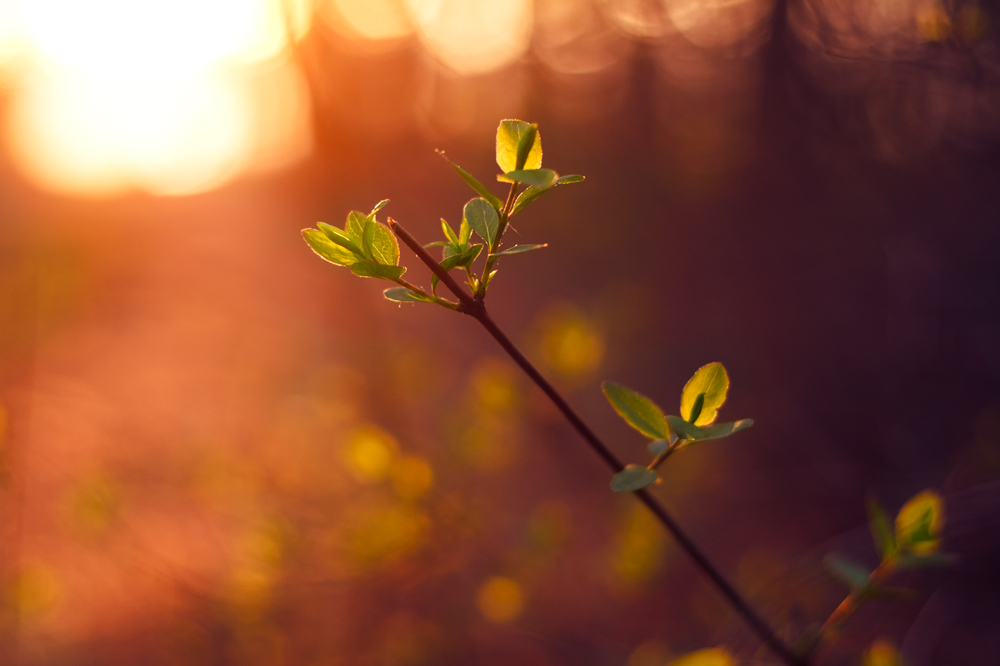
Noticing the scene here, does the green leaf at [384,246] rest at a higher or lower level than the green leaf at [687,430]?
higher

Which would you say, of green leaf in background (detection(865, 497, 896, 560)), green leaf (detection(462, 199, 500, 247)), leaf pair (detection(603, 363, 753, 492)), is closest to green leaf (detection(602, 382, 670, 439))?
leaf pair (detection(603, 363, 753, 492))

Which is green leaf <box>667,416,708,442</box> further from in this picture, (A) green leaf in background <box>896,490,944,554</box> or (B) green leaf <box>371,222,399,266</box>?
(A) green leaf in background <box>896,490,944,554</box>

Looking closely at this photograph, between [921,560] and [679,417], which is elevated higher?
[679,417]

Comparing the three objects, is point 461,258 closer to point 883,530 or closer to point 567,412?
point 567,412

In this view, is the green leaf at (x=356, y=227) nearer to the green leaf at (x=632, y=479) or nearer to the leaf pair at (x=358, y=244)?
the leaf pair at (x=358, y=244)

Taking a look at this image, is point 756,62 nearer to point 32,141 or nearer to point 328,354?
point 328,354

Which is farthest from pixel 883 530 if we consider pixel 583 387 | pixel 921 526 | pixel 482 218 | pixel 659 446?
pixel 583 387

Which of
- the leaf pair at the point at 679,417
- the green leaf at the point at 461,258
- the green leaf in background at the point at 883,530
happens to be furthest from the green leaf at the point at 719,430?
the green leaf in background at the point at 883,530
